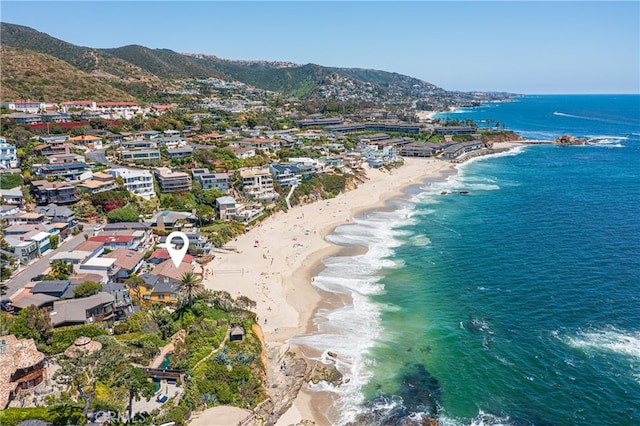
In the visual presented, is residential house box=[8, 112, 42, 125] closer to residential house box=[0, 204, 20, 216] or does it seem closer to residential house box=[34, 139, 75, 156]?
residential house box=[34, 139, 75, 156]

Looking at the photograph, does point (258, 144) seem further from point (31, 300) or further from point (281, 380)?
point (281, 380)

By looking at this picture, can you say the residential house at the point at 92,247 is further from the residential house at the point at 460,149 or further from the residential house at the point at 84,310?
the residential house at the point at 460,149

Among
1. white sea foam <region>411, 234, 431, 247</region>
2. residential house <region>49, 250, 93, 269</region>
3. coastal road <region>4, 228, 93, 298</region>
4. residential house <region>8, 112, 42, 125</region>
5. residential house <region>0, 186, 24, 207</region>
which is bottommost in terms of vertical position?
white sea foam <region>411, 234, 431, 247</region>

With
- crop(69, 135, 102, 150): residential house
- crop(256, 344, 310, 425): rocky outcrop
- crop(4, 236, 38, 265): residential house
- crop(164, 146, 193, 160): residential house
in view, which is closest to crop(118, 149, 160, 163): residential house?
crop(164, 146, 193, 160): residential house

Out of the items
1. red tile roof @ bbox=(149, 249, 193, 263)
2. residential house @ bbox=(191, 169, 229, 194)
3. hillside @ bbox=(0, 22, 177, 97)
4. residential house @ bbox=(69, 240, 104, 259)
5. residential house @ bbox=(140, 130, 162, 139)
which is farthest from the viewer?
hillside @ bbox=(0, 22, 177, 97)

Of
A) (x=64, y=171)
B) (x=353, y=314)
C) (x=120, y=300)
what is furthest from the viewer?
(x=64, y=171)

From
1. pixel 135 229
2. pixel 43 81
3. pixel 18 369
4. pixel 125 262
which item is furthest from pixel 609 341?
pixel 43 81

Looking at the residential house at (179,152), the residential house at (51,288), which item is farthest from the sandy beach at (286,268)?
the residential house at (179,152)
